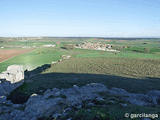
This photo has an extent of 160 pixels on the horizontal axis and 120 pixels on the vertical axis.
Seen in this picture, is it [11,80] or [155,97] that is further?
[11,80]

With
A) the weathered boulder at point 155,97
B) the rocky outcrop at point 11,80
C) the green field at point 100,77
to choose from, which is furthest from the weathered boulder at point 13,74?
the weathered boulder at point 155,97

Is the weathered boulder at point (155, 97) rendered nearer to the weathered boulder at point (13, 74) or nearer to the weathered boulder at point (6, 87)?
the weathered boulder at point (6, 87)

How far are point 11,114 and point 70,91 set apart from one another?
358 inches

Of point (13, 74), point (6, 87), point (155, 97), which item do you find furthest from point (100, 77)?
point (6, 87)

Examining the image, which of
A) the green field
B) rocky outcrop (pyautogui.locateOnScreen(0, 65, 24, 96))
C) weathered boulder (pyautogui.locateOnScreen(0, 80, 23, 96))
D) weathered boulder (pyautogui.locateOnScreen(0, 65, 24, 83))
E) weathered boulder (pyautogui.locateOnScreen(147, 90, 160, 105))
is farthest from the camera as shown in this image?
weathered boulder (pyautogui.locateOnScreen(0, 65, 24, 83))

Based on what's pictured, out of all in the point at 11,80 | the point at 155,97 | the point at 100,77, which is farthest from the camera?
the point at 100,77

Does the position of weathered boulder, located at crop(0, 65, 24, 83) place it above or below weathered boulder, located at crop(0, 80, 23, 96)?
above

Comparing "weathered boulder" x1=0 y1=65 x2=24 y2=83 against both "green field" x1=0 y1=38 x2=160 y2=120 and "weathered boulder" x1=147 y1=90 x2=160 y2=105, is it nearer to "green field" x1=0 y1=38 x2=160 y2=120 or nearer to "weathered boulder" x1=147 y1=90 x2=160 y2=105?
"green field" x1=0 y1=38 x2=160 y2=120

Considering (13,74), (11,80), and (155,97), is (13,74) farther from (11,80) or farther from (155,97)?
(155,97)

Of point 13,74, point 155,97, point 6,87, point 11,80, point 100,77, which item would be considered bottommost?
point 100,77

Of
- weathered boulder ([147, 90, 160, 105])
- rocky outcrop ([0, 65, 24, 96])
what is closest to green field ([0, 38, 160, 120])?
rocky outcrop ([0, 65, 24, 96])

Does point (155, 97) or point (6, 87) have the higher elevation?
point (155, 97)

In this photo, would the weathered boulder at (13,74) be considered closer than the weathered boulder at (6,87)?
No

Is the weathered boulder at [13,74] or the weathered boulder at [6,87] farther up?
the weathered boulder at [13,74]
